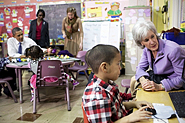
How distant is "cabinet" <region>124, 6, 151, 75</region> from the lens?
4871mm

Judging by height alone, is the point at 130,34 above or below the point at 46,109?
above

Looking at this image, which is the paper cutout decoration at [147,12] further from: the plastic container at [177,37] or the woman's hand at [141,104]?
the woman's hand at [141,104]

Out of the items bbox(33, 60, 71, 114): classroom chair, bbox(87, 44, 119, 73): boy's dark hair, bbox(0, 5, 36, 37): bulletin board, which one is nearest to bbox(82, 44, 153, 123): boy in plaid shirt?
bbox(87, 44, 119, 73): boy's dark hair

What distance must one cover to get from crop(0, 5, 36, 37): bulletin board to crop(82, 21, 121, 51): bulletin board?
218 cm

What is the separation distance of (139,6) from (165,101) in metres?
4.23

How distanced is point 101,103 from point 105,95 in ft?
0.16

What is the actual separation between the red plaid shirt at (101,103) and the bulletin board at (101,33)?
4227 mm

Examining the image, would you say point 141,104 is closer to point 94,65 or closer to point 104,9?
point 94,65

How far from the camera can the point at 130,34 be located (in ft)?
16.4

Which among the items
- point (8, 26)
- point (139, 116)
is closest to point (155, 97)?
point (139, 116)

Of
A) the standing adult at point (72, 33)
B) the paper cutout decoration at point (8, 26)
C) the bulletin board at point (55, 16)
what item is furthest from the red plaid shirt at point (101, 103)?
the paper cutout decoration at point (8, 26)

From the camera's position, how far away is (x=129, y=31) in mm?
5000

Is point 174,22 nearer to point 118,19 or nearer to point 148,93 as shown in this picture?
point 118,19

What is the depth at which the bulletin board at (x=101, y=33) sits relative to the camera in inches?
201
